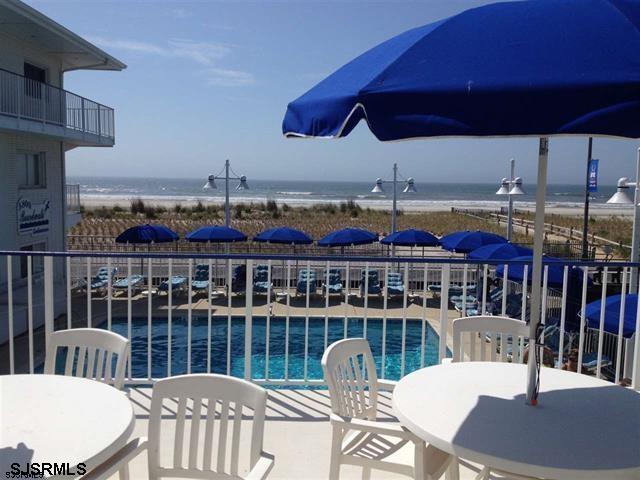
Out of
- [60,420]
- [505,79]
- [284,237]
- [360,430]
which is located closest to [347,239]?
[284,237]

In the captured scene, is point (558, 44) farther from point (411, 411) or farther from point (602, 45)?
point (411, 411)

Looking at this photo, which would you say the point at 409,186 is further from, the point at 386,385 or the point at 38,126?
the point at 386,385

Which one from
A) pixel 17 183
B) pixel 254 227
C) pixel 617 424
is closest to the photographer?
pixel 617 424

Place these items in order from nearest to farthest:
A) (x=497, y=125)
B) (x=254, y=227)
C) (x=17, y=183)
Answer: (x=497, y=125) < (x=17, y=183) < (x=254, y=227)

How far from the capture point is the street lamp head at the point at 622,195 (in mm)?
9672

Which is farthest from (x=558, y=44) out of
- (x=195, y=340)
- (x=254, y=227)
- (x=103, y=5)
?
(x=254, y=227)

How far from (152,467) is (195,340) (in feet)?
30.5

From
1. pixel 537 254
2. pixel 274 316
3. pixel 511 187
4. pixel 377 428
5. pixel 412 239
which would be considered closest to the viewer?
pixel 377 428

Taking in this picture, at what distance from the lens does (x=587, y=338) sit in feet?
31.9

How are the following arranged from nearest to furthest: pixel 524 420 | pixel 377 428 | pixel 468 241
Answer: pixel 524 420, pixel 377 428, pixel 468 241

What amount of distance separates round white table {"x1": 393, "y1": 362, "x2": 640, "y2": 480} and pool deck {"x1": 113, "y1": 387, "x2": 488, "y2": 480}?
0.33m

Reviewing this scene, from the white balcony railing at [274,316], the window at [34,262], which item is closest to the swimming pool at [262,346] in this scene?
the white balcony railing at [274,316]

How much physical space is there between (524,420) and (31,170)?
15876mm

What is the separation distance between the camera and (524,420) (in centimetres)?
194
